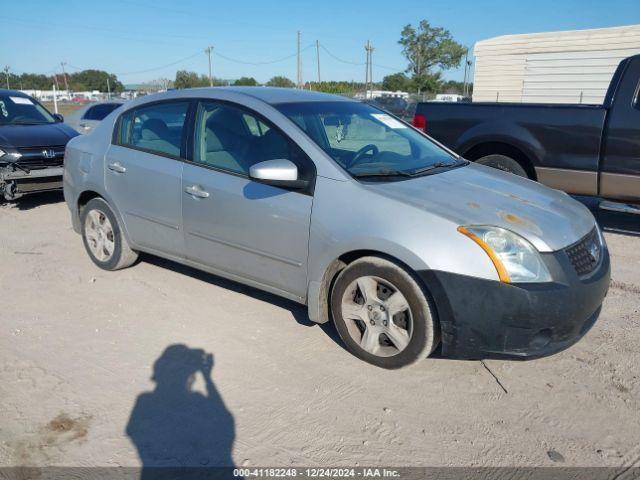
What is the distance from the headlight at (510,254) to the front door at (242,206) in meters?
1.08

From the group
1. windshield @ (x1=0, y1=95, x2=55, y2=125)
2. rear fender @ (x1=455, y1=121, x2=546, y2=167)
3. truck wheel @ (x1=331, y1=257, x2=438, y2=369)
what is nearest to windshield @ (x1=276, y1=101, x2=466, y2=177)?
truck wheel @ (x1=331, y1=257, x2=438, y2=369)

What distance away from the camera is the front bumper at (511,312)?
111 inches

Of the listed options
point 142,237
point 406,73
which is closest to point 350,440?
point 142,237

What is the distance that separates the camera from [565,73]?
19219 mm

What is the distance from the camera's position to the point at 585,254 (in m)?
3.16

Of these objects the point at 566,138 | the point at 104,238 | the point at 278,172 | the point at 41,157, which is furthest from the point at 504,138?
the point at 41,157

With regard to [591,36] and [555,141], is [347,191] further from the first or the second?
[591,36]

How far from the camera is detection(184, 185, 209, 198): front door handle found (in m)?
3.89

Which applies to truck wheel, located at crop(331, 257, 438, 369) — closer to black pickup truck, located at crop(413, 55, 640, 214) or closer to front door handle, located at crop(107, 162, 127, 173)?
front door handle, located at crop(107, 162, 127, 173)

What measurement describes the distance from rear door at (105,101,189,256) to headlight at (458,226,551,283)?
2.31 metres

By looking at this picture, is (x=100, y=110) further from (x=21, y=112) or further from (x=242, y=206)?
(x=242, y=206)

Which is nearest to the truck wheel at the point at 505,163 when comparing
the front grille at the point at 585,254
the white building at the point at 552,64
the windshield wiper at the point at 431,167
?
the windshield wiper at the point at 431,167

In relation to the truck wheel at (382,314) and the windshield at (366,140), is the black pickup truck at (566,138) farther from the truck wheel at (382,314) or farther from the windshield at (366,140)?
the truck wheel at (382,314)

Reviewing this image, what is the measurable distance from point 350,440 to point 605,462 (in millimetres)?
1201
